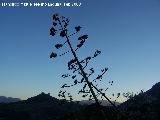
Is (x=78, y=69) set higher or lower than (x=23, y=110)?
lower

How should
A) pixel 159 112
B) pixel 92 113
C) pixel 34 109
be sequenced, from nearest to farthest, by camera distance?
pixel 159 112 → pixel 92 113 → pixel 34 109

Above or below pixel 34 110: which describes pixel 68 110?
below

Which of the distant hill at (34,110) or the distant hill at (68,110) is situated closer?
the distant hill at (68,110)

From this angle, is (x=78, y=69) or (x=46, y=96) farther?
(x=46, y=96)

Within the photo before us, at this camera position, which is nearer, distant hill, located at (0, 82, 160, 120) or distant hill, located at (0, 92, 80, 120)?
distant hill, located at (0, 82, 160, 120)

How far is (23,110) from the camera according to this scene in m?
88.8

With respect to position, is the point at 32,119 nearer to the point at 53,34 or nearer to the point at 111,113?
the point at 111,113

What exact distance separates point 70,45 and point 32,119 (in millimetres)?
57277

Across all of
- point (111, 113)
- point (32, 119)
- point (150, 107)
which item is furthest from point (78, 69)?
point (32, 119)

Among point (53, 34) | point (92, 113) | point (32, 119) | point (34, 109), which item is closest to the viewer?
point (53, 34)

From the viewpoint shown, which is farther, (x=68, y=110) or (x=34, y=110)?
(x=68, y=110)

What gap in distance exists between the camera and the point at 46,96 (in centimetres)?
10825

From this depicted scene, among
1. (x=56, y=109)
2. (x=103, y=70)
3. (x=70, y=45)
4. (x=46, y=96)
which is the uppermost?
(x=46, y=96)

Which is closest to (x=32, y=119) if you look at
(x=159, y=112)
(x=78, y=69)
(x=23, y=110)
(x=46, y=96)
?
(x=23, y=110)
